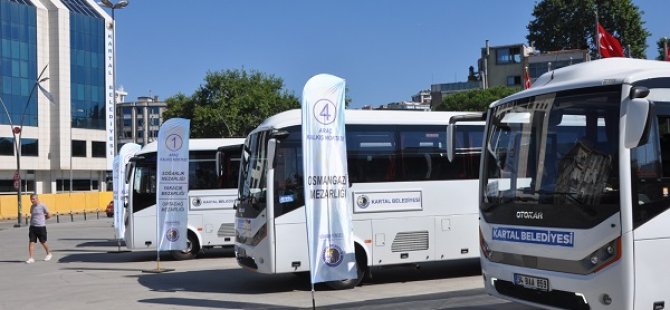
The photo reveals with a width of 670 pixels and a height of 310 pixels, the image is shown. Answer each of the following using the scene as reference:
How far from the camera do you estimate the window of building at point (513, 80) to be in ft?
266

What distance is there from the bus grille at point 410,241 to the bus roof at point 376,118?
2.15m

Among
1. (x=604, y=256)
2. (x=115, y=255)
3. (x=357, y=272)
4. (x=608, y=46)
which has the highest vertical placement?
(x=608, y=46)

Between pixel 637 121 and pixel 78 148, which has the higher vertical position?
pixel 78 148

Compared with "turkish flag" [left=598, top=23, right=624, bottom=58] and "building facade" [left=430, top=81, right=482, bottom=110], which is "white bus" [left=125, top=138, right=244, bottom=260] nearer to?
"turkish flag" [left=598, top=23, right=624, bottom=58]

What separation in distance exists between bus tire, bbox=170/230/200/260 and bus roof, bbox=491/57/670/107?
40.4ft

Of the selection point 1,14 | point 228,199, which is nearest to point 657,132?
point 228,199

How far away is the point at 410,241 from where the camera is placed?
13.2 meters

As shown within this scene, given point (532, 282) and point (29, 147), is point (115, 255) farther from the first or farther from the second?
point (29, 147)

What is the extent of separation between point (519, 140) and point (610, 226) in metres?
1.66

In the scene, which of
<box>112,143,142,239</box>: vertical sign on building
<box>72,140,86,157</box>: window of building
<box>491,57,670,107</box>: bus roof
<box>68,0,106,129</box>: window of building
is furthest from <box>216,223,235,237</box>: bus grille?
<box>68,0,106,129</box>: window of building

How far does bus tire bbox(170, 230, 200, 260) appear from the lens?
18984mm

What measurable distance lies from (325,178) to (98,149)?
69.8 metres

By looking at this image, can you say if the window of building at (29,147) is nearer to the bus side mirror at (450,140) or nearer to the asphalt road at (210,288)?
the asphalt road at (210,288)

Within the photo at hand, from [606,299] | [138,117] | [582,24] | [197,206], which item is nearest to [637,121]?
[606,299]
